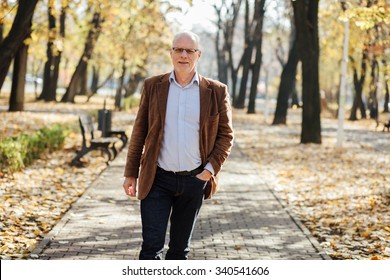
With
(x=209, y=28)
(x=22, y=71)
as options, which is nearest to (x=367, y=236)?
(x=22, y=71)

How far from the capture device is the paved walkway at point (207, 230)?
7355 mm

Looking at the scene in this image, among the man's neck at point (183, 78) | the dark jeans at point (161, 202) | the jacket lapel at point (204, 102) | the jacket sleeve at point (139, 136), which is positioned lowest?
the dark jeans at point (161, 202)

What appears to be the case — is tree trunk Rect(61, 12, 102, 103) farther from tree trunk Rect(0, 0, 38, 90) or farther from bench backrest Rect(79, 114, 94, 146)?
tree trunk Rect(0, 0, 38, 90)

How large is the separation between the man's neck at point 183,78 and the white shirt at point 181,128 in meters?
0.03

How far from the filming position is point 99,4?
1603 cm

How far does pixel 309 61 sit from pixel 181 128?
17015mm

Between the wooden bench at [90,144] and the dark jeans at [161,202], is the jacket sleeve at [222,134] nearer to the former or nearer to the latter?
the dark jeans at [161,202]

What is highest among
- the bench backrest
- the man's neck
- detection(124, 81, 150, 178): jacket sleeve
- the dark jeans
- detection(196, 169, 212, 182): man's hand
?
the man's neck

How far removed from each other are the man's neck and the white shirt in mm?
25

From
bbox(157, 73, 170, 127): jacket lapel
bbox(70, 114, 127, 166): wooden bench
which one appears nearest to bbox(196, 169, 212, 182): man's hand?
bbox(157, 73, 170, 127): jacket lapel

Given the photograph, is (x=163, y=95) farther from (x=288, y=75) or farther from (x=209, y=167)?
(x=288, y=75)

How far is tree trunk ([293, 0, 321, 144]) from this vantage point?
831 inches

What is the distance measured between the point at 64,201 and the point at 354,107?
35317 mm

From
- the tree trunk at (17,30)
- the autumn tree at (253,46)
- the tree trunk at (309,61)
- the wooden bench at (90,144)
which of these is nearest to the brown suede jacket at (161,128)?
the tree trunk at (17,30)
